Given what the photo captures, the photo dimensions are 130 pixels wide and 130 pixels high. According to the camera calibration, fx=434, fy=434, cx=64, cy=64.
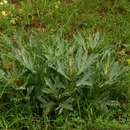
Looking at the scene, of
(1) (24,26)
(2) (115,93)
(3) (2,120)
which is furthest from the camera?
(1) (24,26)

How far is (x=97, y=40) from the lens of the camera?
4.48 metres

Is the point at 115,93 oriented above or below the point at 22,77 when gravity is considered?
below

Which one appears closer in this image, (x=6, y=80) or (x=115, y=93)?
(x=6, y=80)

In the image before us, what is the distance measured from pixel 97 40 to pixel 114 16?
1.09 m

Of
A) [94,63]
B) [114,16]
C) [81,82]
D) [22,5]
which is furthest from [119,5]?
[81,82]

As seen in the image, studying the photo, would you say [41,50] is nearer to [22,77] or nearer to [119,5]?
[22,77]

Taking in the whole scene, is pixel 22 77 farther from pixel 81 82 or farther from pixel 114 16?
pixel 114 16

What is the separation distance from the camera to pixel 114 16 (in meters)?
5.46

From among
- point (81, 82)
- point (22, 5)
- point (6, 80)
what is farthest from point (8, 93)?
point (22, 5)

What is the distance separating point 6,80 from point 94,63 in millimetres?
875

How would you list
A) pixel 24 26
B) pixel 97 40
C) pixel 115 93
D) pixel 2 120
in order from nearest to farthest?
pixel 2 120, pixel 115 93, pixel 97 40, pixel 24 26

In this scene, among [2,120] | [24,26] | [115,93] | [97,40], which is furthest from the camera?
[24,26]

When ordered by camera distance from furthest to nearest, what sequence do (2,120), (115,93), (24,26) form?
(24,26)
(115,93)
(2,120)

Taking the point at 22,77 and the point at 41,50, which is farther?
the point at 41,50
